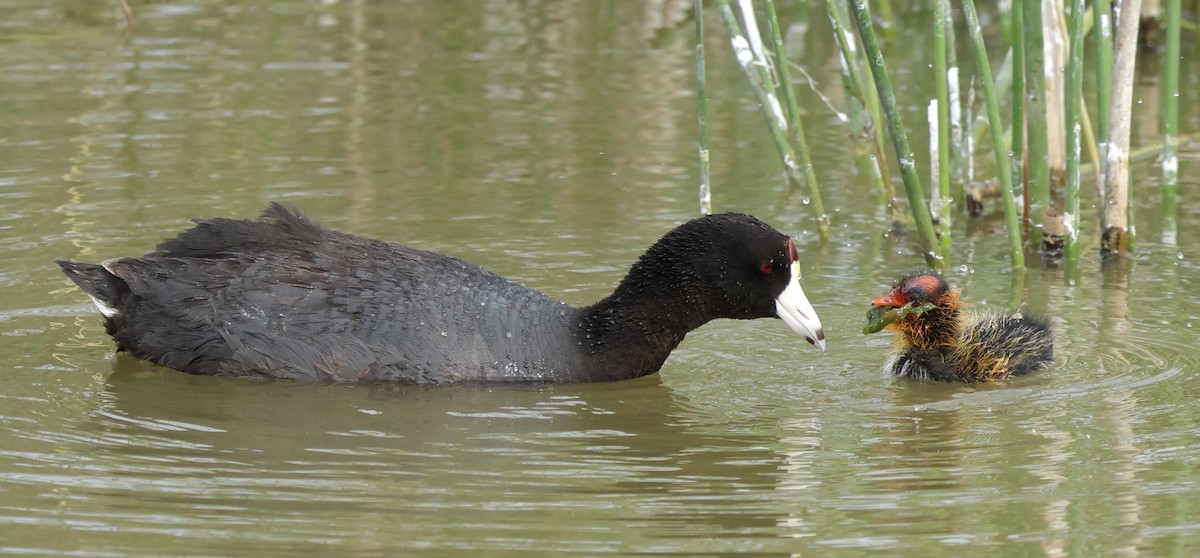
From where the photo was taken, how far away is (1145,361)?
18.5 ft

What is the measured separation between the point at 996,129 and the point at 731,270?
135cm

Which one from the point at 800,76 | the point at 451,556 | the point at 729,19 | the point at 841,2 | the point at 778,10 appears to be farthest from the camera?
the point at 778,10

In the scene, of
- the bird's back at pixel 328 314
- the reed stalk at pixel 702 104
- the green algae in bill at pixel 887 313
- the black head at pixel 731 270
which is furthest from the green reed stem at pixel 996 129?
the bird's back at pixel 328 314

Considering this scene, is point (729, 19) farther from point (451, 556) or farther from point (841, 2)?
point (451, 556)

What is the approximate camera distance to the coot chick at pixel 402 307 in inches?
216

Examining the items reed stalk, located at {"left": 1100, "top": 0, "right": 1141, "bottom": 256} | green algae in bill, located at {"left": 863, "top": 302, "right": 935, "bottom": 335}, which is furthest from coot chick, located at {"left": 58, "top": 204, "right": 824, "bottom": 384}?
reed stalk, located at {"left": 1100, "top": 0, "right": 1141, "bottom": 256}

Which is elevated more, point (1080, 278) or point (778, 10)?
point (778, 10)

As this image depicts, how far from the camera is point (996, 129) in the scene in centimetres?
633

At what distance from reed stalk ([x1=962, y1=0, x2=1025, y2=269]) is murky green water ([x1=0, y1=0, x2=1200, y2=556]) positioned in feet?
0.74

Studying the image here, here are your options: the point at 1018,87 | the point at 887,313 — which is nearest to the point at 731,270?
the point at 887,313

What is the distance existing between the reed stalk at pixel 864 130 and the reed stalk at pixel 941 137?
1.04 feet

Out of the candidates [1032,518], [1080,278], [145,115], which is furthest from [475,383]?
[145,115]

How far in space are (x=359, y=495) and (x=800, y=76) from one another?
6.51 meters

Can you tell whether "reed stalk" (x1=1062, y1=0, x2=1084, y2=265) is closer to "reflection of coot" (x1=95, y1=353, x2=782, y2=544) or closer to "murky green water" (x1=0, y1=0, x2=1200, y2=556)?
"murky green water" (x1=0, y1=0, x2=1200, y2=556)
